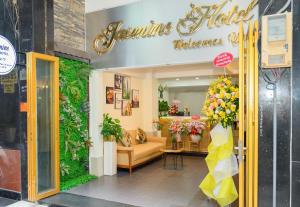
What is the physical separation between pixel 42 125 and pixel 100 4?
275cm

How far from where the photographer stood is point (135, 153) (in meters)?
5.81

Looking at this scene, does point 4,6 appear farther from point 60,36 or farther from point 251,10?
point 251,10

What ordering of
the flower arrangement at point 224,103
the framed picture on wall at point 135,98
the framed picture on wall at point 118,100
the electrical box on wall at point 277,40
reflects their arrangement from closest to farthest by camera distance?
1. the electrical box on wall at point 277,40
2. the flower arrangement at point 224,103
3. the framed picture on wall at point 118,100
4. the framed picture on wall at point 135,98

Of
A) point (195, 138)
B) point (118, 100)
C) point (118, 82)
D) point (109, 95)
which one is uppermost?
point (118, 82)

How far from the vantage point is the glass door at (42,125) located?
401 centimetres

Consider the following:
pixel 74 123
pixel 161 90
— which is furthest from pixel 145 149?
pixel 161 90

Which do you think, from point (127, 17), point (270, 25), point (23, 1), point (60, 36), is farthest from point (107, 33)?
point (270, 25)

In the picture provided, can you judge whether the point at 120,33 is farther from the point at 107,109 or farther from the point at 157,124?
the point at 157,124

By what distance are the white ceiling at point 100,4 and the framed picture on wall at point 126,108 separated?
2599mm

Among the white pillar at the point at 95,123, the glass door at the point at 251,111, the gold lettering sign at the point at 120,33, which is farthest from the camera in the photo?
the white pillar at the point at 95,123

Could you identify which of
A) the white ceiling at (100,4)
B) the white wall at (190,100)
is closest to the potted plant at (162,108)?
the white wall at (190,100)

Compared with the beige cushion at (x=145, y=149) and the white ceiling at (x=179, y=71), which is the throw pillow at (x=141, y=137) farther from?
the white ceiling at (x=179, y=71)

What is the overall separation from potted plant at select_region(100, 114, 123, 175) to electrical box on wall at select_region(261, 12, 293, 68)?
3788 mm

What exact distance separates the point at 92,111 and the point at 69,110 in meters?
0.73
